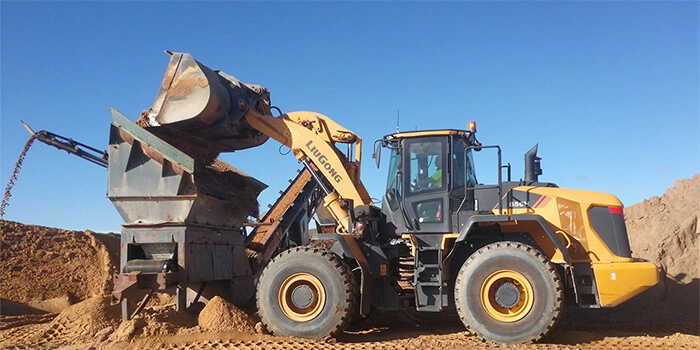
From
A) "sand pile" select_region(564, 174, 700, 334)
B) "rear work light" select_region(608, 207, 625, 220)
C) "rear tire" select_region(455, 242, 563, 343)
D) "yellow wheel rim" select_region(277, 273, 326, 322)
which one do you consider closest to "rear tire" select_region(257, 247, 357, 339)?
"yellow wheel rim" select_region(277, 273, 326, 322)

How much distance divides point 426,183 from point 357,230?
1185mm

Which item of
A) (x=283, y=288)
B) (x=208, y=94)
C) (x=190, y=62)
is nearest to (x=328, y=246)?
(x=283, y=288)

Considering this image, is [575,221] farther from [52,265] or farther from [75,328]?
[52,265]

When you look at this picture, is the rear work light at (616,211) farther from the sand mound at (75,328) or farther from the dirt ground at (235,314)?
the sand mound at (75,328)

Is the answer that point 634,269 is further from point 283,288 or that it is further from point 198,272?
point 198,272

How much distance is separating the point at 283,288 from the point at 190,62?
3648mm

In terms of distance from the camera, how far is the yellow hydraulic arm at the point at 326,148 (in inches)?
347

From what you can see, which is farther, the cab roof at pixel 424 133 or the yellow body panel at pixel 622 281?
the cab roof at pixel 424 133

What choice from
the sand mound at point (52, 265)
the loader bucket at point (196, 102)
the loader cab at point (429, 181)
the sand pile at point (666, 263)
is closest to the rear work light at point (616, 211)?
the loader cab at point (429, 181)

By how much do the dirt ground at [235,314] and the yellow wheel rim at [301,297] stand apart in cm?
44

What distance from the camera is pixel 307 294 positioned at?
25.2ft

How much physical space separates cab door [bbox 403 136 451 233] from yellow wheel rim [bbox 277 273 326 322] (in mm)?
1547

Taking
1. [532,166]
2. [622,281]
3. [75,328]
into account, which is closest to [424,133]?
[532,166]

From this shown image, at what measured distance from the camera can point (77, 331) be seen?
821cm
